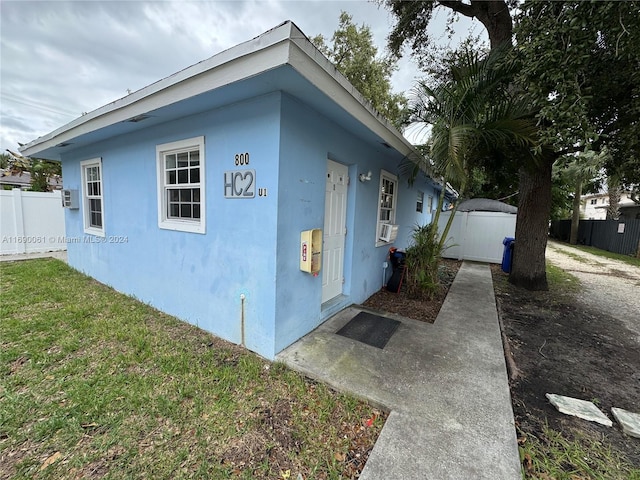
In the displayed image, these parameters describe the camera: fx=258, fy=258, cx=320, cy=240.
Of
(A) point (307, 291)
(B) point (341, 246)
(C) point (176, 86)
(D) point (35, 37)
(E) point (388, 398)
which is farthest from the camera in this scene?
(D) point (35, 37)

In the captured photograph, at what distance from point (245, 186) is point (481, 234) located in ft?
31.6

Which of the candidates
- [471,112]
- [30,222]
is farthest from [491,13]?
[30,222]

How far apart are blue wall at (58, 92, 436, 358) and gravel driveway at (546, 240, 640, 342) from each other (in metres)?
4.74

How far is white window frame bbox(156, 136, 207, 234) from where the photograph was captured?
3.24 meters

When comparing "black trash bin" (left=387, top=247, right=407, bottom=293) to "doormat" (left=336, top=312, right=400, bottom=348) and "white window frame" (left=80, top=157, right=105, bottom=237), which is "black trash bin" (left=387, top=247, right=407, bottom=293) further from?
"white window frame" (left=80, top=157, right=105, bottom=237)

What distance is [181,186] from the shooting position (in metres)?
3.58

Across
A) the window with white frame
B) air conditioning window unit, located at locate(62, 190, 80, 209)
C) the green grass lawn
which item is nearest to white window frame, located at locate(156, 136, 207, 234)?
the green grass lawn

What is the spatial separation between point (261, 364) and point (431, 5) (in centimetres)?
805

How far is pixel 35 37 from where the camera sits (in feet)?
14.6

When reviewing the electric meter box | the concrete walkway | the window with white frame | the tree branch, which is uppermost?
the tree branch

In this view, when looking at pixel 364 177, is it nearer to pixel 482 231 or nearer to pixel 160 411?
pixel 160 411

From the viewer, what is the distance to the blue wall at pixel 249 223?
2.72 meters

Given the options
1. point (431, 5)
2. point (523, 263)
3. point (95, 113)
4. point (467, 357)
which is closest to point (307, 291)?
point (467, 357)

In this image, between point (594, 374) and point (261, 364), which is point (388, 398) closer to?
point (261, 364)
